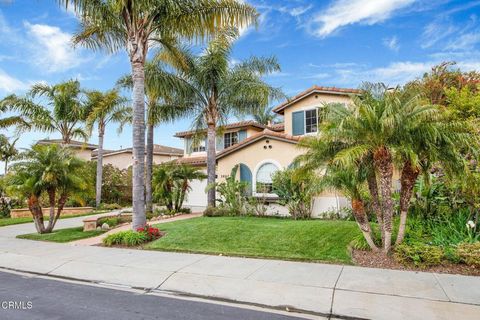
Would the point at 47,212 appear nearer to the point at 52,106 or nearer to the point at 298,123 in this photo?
the point at 52,106

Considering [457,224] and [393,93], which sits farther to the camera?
[457,224]

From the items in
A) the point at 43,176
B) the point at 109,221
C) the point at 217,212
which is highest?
the point at 43,176

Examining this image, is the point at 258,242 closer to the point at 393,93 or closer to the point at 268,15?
the point at 393,93

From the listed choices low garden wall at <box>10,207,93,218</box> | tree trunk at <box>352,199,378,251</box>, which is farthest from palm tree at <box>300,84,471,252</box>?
low garden wall at <box>10,207,93,218</box>

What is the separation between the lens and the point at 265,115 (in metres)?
29.6

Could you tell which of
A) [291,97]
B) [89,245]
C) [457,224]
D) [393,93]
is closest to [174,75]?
[291,97]

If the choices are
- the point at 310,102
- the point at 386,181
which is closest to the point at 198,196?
the point at 310,102

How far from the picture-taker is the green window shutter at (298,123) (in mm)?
18562

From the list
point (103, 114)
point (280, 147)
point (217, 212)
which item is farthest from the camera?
point (103, 114)

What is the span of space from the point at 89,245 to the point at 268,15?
11107 millimetres

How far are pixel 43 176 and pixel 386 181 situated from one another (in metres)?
11.7

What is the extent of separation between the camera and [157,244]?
1035cm

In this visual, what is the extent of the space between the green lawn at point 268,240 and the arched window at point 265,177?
497cm

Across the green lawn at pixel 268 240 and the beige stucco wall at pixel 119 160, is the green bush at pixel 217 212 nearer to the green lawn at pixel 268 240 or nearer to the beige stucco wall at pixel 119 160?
the green lawn at pixel 268 240
